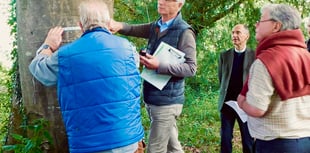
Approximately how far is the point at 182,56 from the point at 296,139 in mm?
1162

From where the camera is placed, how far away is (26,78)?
3180 millimetres

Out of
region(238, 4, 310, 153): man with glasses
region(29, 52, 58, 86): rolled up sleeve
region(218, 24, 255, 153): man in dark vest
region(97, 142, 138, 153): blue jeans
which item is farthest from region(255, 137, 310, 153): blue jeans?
region(218, 24, 255, 153): man in dark vest

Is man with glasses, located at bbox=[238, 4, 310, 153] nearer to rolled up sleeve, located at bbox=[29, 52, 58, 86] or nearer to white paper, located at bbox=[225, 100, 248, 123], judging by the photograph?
rolled up sleeve, located at bbox=[29, 52, 58, 86]

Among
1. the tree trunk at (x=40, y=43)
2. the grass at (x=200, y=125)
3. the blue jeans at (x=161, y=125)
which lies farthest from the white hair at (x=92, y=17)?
the grass at (x=200, y=125)

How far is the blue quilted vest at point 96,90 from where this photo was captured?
8.00 feet

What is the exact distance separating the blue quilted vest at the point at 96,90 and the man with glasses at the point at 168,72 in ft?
2.80

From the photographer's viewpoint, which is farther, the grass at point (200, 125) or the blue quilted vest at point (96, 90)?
the grass at point (200, 125)

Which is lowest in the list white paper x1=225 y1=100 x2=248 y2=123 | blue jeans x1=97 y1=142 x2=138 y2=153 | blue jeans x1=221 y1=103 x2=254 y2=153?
blue jeans x1=221 y1=103 x2=254 y2=153

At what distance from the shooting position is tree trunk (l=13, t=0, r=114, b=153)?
3010 millimetres

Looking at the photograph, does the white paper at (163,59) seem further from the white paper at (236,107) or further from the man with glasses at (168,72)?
the white paper at (236,107)

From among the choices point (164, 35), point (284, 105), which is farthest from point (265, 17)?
point (164, 35)

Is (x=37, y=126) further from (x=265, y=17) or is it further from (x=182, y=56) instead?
(x=265, y=17)

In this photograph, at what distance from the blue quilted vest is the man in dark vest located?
7.52 feet

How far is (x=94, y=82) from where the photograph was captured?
2447 millimetres
